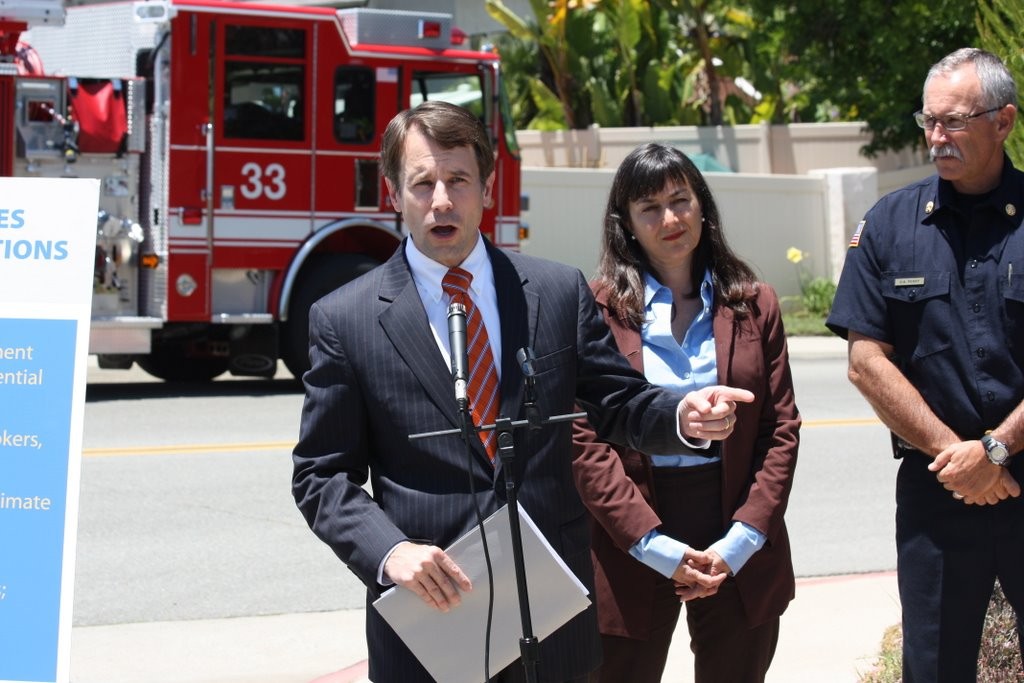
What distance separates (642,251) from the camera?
436 cm

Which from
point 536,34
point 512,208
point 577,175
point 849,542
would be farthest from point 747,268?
point 536,34

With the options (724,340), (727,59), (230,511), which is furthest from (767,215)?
(724,340)

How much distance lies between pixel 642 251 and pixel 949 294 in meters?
0.92

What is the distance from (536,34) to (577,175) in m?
6.06

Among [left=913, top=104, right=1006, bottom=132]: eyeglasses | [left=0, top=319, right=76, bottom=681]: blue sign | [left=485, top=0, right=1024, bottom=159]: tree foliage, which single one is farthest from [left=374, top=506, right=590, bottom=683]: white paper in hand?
[left=485, top=0, right=1024, bottom=159]: tree foliage

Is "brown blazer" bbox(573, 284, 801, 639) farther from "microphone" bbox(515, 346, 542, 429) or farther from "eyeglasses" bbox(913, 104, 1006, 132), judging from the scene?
"microphone" bbox(515, 346, 542, 429)

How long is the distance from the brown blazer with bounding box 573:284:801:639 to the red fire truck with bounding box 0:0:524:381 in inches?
361

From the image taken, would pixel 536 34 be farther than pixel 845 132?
Yes

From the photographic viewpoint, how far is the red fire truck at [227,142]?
41.4 ft

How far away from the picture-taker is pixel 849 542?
8258 mm

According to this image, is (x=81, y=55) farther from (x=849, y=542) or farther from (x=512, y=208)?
(x=849, y=542)

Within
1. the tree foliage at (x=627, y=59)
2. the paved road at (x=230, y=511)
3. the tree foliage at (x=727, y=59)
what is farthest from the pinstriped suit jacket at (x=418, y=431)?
the tree foliage at (x=627, y=59)

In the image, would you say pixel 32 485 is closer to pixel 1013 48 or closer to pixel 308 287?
pixel 1013 48

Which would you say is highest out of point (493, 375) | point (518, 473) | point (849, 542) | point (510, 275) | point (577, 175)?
point (577, 175)
